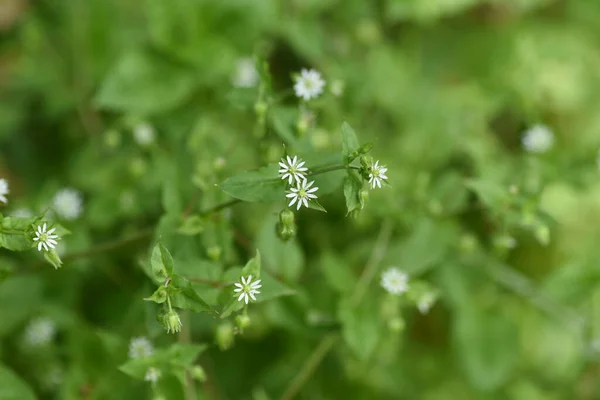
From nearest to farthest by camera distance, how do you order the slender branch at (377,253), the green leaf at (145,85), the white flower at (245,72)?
the slender branch at (377,253) → the green leaf at (145,85) → the white flower at (245,72)

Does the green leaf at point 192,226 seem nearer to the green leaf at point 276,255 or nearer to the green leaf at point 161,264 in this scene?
the green leaf at point 161,264

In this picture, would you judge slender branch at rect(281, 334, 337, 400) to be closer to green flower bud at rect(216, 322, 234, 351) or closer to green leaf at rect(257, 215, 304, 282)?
green leaf at rect(257, 215, 304, 282)

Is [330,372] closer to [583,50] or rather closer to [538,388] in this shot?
[538,388]

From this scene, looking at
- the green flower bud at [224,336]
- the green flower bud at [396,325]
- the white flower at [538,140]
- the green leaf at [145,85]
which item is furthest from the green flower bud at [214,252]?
the white flower at [538,140]

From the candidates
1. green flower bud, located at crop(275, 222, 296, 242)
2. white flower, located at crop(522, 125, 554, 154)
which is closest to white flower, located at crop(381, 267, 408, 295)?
green flower bud, located at crop(275, 222, 296, 242)

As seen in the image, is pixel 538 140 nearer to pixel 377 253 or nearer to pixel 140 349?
pixel 377 253

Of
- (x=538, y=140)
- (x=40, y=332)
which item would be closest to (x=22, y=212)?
(x=40, y=332)
